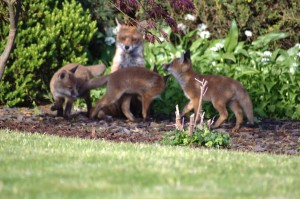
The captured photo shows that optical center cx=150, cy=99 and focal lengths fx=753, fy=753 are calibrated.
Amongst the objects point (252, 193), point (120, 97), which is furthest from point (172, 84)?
point (252, 193)

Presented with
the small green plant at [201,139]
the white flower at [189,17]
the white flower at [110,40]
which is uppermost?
the white flower at [189,17]

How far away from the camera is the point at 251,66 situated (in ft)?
49.0

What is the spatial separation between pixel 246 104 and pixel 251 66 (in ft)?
11.0

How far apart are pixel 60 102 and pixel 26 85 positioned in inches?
65.6

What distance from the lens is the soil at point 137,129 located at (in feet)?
33.5

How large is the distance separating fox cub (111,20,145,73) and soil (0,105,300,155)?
1266 millimetres

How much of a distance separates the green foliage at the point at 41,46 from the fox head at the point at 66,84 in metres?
1.69

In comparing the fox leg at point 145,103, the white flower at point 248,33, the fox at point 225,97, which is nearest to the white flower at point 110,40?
the white flower at point 248,33

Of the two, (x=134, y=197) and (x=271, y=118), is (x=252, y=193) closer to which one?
(x=134, y=197)

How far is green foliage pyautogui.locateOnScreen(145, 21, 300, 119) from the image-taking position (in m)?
13.7

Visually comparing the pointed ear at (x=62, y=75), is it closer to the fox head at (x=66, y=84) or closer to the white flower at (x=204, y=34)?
the fox head at (x=66, y=84)

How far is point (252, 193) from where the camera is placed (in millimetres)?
5691

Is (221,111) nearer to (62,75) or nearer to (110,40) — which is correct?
(62,75)

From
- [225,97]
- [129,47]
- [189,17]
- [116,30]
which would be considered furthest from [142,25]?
[189,17]
